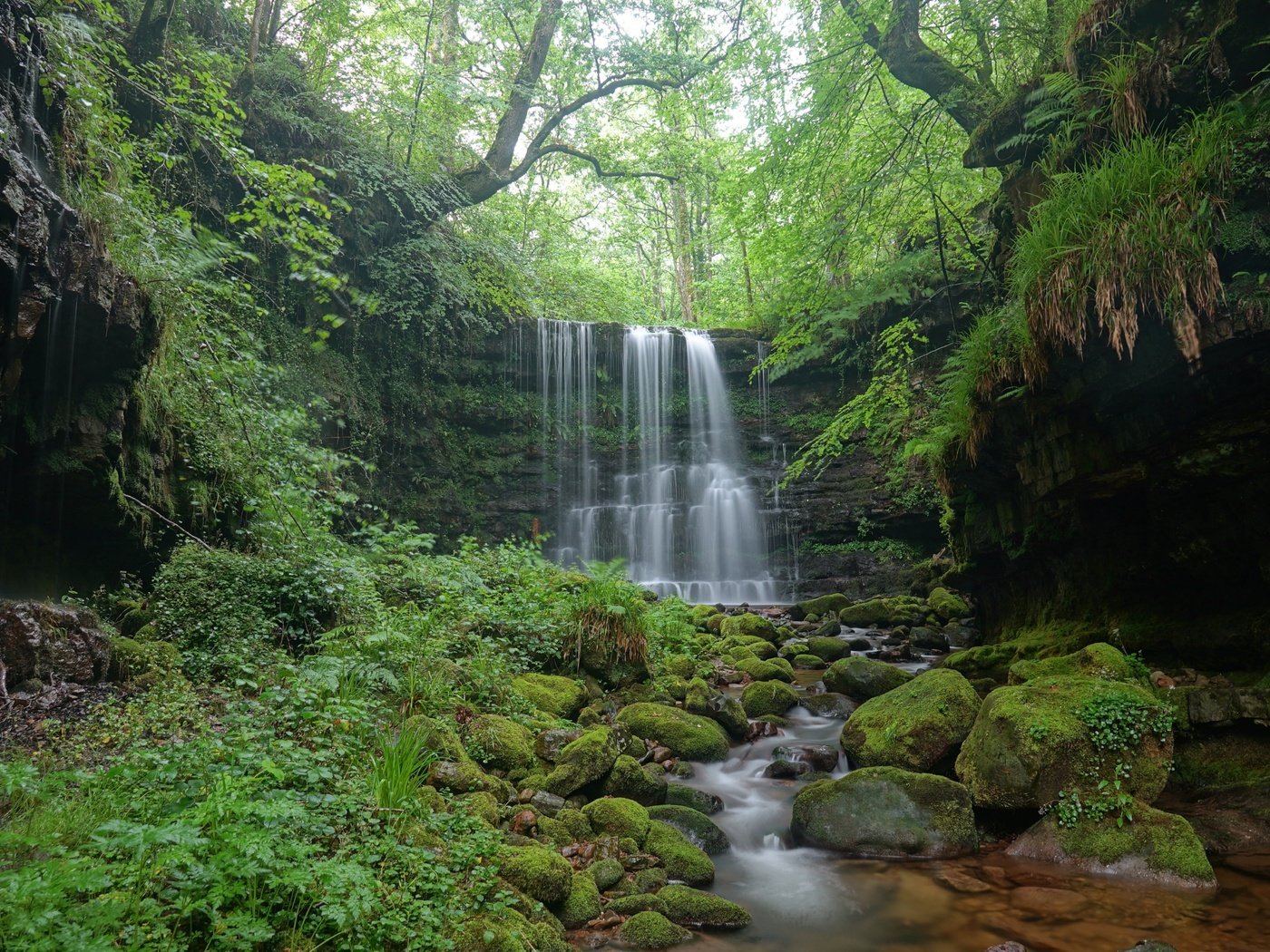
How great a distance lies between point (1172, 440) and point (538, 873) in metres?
5.61

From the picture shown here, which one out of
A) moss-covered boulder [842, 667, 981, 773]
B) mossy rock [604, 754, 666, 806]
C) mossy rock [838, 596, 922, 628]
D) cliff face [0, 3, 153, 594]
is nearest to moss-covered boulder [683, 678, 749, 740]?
moss-covered boulder [842, 667, 981, 773]

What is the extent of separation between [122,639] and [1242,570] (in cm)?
843

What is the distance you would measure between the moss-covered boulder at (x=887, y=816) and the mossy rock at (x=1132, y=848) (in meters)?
A: 0.37

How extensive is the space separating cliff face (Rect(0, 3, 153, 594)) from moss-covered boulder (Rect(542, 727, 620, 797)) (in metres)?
4.13

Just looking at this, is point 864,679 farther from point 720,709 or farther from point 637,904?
point 637,904

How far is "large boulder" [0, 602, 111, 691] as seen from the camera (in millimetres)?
4156

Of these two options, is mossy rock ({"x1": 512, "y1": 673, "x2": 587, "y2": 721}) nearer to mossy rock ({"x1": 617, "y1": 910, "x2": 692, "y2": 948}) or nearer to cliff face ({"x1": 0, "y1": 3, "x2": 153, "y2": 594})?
mossy rock ({"x1": 617, "y1": 910, "x2": 692, "y2": 948})

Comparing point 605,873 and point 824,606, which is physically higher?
point 824,606

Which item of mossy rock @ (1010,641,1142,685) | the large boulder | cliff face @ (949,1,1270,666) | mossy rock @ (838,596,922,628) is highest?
cliff face @ (949,1,1270,666)

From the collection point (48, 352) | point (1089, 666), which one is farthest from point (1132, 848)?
point (48, 352)

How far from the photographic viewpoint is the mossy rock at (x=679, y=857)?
4.30 metres

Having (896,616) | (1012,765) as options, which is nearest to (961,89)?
(1012,765)

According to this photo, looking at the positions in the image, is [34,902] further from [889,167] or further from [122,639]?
[889,167]

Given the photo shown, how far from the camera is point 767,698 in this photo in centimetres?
748
